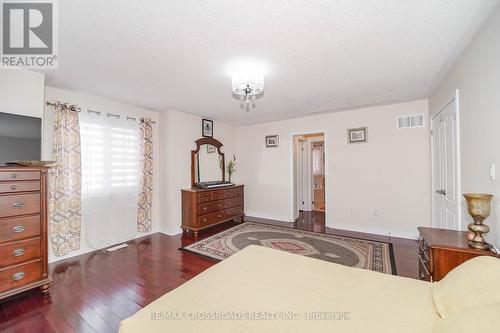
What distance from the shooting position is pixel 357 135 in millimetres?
4250

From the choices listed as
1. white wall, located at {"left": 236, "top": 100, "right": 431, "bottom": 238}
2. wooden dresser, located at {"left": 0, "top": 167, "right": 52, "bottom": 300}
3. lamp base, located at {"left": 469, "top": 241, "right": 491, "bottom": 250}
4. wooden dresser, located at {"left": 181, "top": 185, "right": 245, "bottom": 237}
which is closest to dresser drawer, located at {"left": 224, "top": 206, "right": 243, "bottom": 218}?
wooden dresser, located at {"left": 181, "top": 185, "right": 245, "bottom": 237}

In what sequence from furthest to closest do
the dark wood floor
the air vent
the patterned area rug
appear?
the air vent < the patterned area rug < the dark wood floor

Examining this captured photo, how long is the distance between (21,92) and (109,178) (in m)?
1.55

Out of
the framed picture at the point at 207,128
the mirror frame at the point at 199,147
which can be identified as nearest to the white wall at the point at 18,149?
the mirror frame at the point at 199,147

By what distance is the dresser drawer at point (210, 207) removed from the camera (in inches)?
163

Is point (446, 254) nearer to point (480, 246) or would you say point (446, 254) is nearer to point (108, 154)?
point (480, 246)

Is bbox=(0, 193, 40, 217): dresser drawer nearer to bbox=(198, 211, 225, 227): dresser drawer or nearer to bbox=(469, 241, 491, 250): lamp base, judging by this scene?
bbox=(198, 211, 225, 227): dresser drawer

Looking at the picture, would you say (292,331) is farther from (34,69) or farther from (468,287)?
(34,69)

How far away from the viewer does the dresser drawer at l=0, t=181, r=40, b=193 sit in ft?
6.57

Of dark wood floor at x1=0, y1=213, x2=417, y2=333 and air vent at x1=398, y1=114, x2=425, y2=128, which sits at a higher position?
air vent at x1=398, y1=114, x2=425, y2=128

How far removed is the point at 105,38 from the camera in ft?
6.02

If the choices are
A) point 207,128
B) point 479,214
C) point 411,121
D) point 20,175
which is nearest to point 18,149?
point 20,175

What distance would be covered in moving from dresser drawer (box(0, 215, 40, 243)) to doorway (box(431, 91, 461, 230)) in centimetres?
436

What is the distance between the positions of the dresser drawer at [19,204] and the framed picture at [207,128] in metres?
3.04
